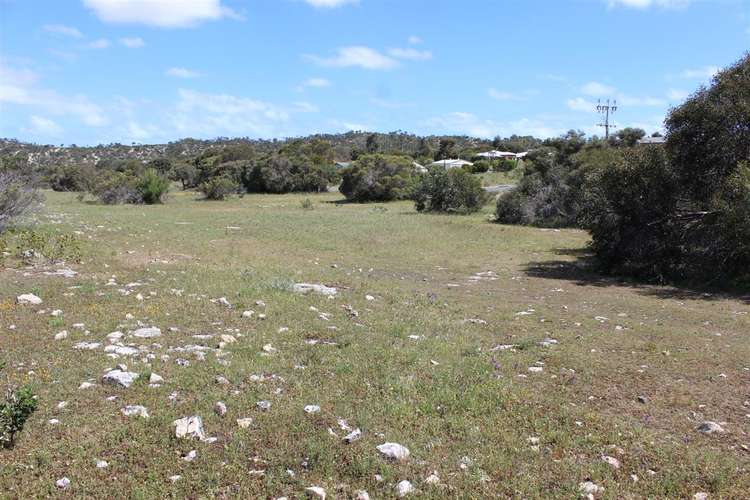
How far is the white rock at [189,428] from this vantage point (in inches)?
208

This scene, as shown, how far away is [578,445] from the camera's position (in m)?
5.47

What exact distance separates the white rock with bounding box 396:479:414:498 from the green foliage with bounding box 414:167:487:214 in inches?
1400

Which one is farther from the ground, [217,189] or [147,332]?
[217,189]

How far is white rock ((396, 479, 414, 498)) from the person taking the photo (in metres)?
4.61

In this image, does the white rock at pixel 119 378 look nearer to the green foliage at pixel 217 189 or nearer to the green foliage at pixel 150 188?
the green foliage at pixel 150 188

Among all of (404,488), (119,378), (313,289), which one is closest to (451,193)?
(313,289)

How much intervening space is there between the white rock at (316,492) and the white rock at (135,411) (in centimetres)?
192

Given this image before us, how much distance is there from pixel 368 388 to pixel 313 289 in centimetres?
622

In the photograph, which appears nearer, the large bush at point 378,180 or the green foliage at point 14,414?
the green foliage at point 14,414

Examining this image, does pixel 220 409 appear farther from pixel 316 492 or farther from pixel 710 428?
pixel 710 428

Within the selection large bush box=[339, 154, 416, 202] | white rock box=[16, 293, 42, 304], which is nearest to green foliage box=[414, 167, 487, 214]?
large bush box=[339, 154, 416, 202]

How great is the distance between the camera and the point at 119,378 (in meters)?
6.45

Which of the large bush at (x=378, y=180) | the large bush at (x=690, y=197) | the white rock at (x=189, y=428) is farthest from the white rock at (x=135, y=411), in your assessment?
the large bush at (x=378, y=180)

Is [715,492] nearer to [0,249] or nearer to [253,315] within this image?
[253,315]
